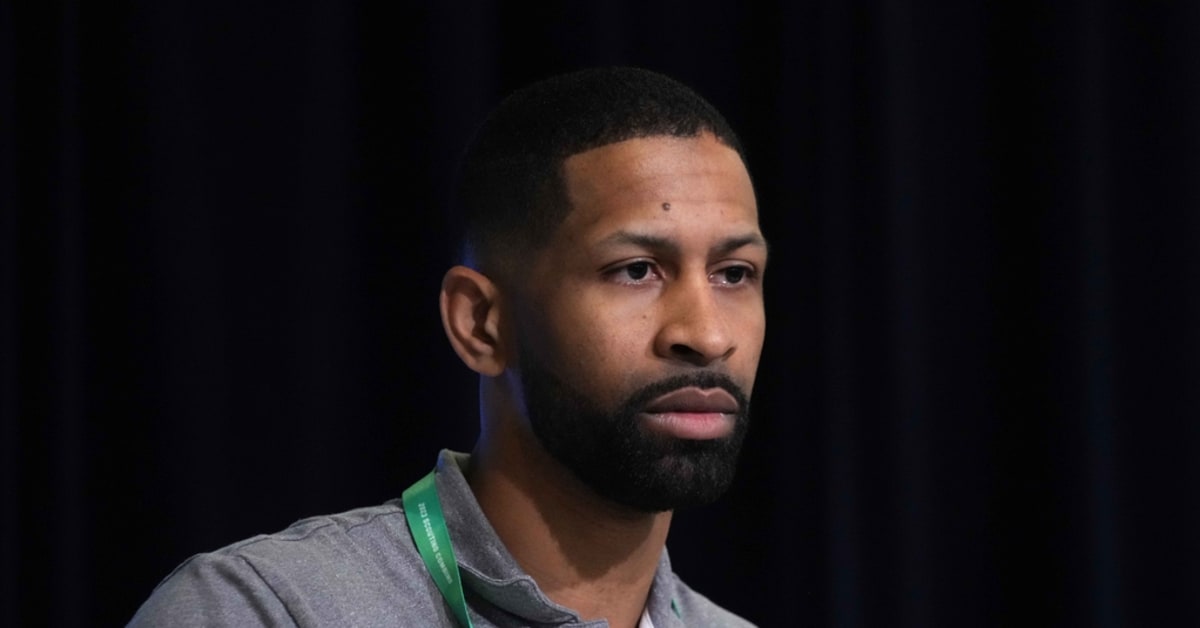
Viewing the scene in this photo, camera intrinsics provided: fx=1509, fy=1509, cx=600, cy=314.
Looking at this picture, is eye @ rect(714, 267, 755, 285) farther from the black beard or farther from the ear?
the ear

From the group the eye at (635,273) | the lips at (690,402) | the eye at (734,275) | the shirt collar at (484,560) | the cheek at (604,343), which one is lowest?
the shirt collar at (484,560)

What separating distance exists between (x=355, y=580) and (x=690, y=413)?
387mm

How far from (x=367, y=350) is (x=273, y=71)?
0.46m

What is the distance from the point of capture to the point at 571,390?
5.20 ft

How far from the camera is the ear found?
167 cm

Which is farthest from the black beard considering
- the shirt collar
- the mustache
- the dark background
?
the dark background

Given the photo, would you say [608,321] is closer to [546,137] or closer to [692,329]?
[692,329]

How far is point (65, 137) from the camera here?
7.43ft

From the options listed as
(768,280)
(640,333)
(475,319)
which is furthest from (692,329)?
(768,280)

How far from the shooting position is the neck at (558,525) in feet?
5.36

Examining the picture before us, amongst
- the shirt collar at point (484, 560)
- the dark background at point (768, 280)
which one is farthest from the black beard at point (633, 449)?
the dark background at point (768, 280)

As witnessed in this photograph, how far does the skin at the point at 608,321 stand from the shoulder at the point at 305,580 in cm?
12

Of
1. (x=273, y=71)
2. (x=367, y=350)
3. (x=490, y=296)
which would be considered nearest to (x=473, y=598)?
(x=490, y=296)

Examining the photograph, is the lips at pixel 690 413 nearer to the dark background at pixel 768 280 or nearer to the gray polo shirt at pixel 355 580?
the gray polo shirt at pixel 355 580
